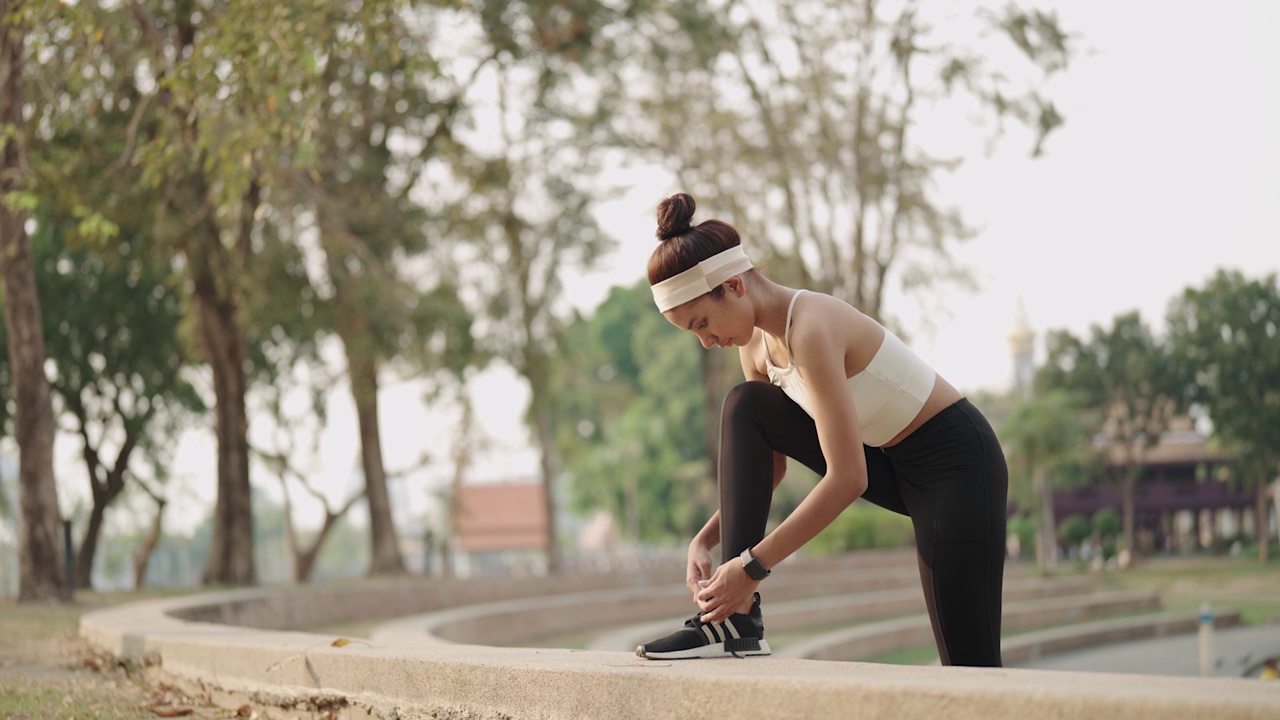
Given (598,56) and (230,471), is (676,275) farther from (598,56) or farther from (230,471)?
(598,56)

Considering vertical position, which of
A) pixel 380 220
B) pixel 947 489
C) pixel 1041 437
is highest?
pixel 380 220

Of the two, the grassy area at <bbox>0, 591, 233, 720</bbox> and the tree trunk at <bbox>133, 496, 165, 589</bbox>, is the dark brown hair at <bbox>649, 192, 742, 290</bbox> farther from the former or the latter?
the tree trunk at <bbox>133, 496, 165, 589</bbox>

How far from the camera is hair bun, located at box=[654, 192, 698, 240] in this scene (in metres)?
3.20

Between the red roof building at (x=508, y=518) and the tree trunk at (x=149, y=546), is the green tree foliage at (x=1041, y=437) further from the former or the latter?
the red roof building at (x=508, y=518)

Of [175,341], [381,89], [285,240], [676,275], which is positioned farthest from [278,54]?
[175,341]

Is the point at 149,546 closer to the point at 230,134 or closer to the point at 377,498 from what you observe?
the point at 377,498

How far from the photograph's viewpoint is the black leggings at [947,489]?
329 centimetres

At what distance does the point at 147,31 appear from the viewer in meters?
11.3

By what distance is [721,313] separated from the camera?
314 cm

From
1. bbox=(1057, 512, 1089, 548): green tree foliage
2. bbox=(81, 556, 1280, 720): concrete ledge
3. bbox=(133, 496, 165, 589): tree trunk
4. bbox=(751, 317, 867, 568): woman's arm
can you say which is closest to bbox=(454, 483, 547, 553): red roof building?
bbox=(1057, 512, 1089, 548): green tree foliage

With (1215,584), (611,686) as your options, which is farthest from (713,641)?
(1215,584)

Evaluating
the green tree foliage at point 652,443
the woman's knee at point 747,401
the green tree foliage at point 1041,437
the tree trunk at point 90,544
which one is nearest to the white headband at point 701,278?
the woman's knee at point 747,401

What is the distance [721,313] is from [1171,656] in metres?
14.1

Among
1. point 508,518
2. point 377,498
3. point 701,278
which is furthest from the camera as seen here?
point 508,518
